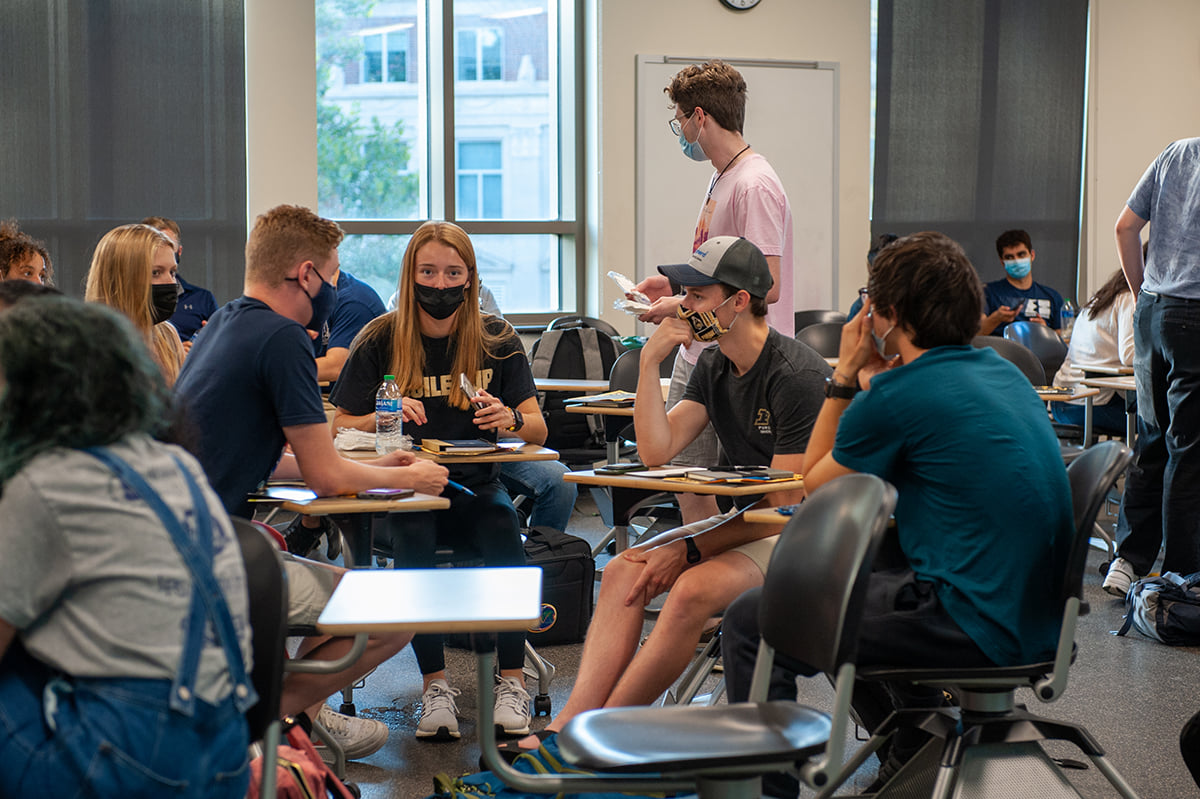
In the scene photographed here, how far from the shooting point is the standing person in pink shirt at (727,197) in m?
3.60

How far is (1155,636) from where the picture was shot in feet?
13.1

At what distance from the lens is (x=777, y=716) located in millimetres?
1808

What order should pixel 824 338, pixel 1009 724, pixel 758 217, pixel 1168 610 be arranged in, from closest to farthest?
pixel 1009 724 < pixel 758 217 < pixel 1168 610 < pixel 824 338

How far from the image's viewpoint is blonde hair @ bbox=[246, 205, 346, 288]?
9.07ft

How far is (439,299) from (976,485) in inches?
69.7

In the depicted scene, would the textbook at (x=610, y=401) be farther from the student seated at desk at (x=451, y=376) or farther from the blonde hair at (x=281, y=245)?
the blonde hair at (x=281, y=245)

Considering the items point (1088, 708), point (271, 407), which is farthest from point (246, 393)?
point (1088, 708)

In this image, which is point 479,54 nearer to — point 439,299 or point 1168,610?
point 439,299

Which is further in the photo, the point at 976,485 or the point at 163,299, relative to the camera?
the point at 163,299

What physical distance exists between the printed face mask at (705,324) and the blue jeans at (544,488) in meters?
1.40

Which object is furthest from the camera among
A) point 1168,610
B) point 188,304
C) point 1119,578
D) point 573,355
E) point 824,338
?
point 573,355

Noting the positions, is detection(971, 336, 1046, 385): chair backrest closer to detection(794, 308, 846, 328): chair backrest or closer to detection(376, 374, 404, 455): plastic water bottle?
detection(794, 308, 846, 328): chair backrest

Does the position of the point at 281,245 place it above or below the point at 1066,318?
above

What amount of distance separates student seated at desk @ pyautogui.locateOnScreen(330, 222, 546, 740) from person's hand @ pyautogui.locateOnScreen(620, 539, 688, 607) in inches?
24.0
